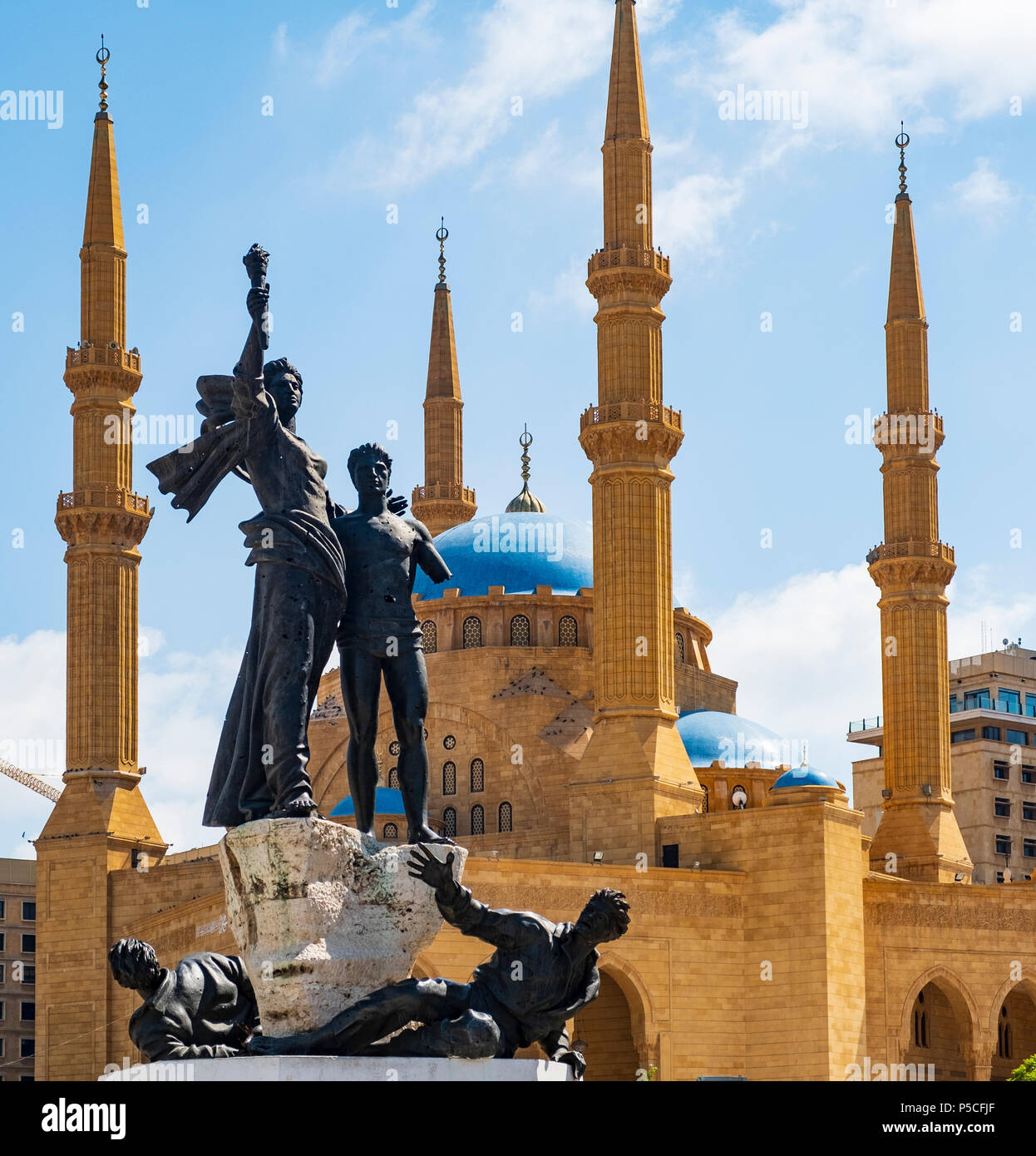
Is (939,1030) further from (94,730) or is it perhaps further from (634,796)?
(94,730)

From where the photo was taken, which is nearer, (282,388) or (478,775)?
(282,388)

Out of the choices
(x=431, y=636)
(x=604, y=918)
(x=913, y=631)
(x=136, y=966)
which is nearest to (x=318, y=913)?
(x=136, y=966)

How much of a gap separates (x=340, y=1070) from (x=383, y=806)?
3499 centimetres

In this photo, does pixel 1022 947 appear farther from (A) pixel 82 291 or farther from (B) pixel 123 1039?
(A) pixel 82 291

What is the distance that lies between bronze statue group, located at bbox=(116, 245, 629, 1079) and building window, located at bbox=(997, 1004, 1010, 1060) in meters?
36.3

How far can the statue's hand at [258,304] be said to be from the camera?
12148 millimetres

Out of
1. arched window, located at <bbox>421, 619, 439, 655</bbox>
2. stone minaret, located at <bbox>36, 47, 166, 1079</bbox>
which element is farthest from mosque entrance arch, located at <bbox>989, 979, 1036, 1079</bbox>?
stone minaret, located at <bbox>36, 47, 166, 1079</bbox>

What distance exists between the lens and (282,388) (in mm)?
12344

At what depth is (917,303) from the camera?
50281 millimetres

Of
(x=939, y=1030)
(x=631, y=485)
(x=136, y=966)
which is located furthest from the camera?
(x=939, y=1030)

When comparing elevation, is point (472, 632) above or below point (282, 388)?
above

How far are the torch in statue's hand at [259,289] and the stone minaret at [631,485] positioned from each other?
29.7 m

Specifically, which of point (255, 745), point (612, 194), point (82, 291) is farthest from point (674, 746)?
point (255, 745)

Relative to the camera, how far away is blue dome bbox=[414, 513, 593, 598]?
53.8 metres
